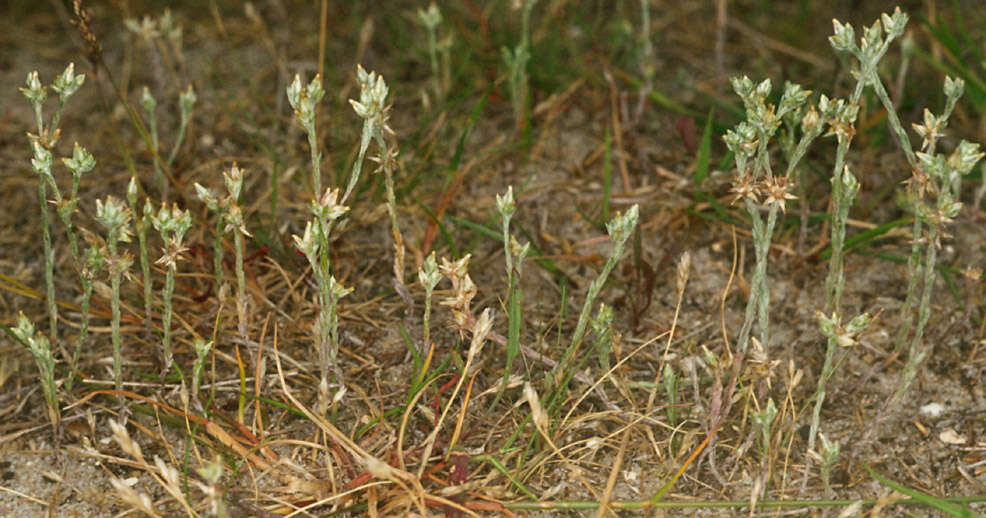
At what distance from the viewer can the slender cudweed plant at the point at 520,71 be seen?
2.59m

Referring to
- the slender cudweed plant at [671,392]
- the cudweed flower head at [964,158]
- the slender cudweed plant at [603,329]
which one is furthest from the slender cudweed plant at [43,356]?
the cudweed flower head at [964,158]

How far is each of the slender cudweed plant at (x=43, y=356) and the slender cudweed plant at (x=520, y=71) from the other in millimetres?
1374

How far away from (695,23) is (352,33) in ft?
3.99

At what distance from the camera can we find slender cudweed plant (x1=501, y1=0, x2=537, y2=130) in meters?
2.59

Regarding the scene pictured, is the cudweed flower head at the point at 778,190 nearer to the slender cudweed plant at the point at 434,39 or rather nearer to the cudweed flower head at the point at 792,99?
the cudweed flower head at the point at 792,99

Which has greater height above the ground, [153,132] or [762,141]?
[762,141]

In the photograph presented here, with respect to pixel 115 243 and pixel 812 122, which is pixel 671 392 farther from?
pixel 115 243

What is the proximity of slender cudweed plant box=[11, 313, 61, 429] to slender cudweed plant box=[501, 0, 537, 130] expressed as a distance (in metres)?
1.37

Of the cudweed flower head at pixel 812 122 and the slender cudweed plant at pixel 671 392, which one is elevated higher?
the cudweed flower head at pixel 812 122

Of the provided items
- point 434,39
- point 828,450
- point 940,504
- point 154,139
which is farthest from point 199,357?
point 940,504

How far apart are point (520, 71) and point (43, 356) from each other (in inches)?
57.2

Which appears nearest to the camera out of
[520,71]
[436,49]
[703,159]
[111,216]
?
[111,216]

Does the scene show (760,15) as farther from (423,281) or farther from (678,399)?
(423,281)

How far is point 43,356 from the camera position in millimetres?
1791
